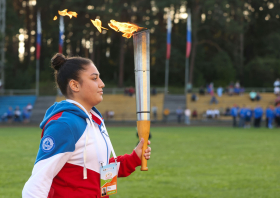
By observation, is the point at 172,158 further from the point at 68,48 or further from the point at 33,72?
the point at 68,48

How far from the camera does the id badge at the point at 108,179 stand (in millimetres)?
2902

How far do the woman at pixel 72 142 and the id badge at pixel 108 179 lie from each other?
3 centimetres

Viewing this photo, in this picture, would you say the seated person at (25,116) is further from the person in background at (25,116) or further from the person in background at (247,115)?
the person in background at (247,115)

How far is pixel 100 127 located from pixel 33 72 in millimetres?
56559

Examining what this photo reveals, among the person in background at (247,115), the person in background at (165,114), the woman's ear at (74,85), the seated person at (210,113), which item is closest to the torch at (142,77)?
the woman's ear at (74,85)

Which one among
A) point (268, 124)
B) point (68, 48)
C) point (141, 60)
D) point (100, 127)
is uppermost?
point (68, 48)

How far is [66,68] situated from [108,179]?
2.89 ft

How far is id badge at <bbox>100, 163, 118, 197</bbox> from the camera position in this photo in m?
2.90

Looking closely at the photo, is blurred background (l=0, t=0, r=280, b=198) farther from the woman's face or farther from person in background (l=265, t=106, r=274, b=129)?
the woman's face

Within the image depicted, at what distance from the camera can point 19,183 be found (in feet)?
28.5

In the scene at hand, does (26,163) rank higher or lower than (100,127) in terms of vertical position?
lower

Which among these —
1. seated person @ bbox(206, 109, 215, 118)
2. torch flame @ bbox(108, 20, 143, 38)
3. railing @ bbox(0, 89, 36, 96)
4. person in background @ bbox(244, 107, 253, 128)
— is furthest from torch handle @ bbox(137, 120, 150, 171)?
railing @ bbox(0, 89, 36, 96)

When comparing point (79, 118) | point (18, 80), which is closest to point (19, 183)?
point (79, 118)

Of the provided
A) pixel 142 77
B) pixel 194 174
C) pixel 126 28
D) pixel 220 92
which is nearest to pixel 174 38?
pixel 220 92
